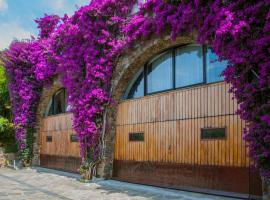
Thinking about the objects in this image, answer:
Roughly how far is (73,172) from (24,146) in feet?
12.8

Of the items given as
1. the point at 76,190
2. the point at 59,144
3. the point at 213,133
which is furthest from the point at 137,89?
the point at 59,144

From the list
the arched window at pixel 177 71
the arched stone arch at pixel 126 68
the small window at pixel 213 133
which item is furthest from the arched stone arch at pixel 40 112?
the small window at pixel 213 133

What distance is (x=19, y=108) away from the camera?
58.9 feet

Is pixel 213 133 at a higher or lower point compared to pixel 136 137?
higher

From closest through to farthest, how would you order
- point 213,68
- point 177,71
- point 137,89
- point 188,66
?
point 213,68 < point 188,66 < point 177,71 < point 137,89

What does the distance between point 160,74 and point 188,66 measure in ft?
3.91

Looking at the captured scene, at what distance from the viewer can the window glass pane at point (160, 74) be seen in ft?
37.1

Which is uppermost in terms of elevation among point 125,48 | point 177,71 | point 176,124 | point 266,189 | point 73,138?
point 125,48

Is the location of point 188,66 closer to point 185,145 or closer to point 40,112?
point 185,145

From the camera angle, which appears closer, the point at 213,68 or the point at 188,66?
the point at 213,68

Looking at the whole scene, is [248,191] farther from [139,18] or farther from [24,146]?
[24,146]

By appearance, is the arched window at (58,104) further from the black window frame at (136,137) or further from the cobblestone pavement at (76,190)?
the black window frame at (136,137)

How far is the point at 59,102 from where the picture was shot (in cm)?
1748

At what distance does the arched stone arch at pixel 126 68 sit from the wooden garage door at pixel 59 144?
8.04 feet
